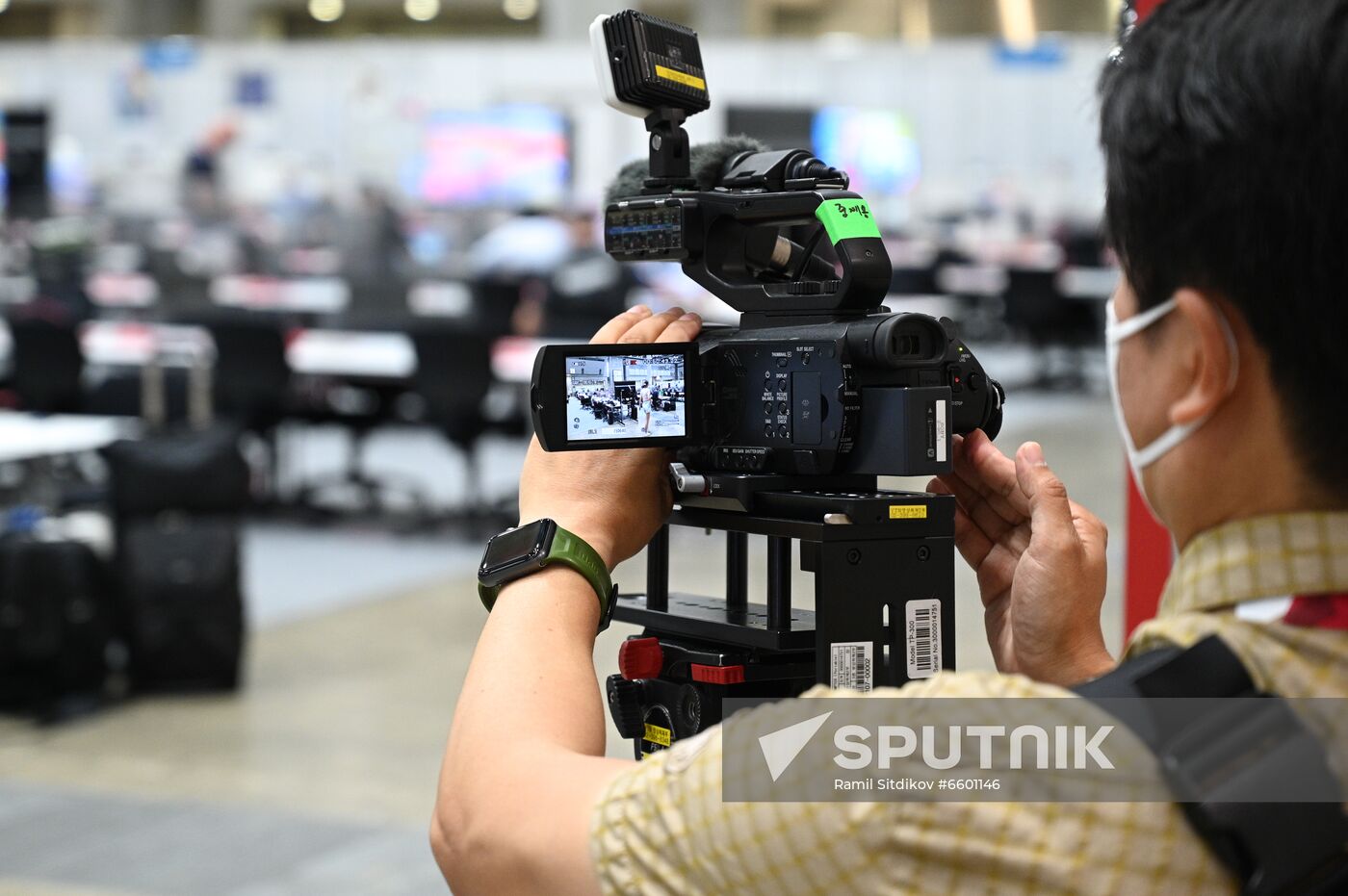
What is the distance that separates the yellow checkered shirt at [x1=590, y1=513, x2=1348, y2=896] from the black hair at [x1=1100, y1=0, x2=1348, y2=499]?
2.1 inches

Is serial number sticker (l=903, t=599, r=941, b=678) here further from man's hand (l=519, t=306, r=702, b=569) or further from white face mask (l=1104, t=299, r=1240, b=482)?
white face mask (l=1104, t=299, r=1240, b=482)

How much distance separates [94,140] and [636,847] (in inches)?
679

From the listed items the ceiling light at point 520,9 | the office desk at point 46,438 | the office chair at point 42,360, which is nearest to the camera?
the office desk at point 46,438

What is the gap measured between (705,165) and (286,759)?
115 inches

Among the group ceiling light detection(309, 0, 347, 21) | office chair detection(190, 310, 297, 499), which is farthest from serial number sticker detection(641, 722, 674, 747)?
ceiling light detection(309, 0, 347, 21)

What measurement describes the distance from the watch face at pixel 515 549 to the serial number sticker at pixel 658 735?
314mm

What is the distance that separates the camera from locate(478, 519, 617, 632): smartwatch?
106cm

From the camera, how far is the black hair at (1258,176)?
713 mm

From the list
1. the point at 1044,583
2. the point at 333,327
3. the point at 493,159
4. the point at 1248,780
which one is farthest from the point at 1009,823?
the point at 493,159

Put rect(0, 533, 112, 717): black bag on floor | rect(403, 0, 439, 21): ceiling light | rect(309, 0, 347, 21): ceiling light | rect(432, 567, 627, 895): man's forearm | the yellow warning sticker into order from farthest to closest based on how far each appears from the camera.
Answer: rect(309, 0, 347, 21): ceiling light → rect(403, 0, 439, 21): ceiling light → rect(0, 533, 112, 717): black bag on floor → the yellow warning sticker → rect(432, 567, 627, 895): man's forearm

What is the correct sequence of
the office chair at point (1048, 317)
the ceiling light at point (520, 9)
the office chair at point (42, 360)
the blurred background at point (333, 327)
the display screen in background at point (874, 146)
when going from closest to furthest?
the blurred background at point (333, 327), the office chair at point (42, 360), the office chair at point (1048, 317), the display screen in background at point (874, 146), the ceiling light at point (520, 9)

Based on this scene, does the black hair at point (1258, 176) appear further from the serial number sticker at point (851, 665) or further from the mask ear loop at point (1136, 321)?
the serial number sticker at point (851, 665)

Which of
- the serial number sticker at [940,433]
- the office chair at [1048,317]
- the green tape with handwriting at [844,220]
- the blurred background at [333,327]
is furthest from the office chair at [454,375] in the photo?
the office chair at [1048,317]

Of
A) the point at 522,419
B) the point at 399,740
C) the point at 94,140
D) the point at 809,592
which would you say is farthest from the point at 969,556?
the point at 94,140
